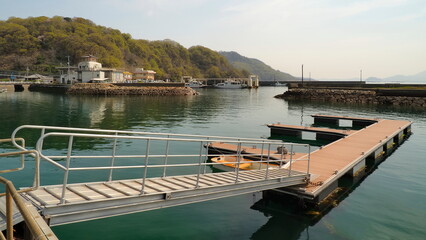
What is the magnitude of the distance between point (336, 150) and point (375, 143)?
4.19m

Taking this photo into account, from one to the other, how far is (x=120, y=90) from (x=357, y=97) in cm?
6800

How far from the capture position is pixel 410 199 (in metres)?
13.7

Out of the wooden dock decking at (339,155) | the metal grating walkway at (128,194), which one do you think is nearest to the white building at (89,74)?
the wooden dock decking at (339,155)

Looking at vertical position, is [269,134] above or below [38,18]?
below

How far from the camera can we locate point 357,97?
79.4 meters

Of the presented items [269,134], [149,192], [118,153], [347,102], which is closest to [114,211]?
[149,192]

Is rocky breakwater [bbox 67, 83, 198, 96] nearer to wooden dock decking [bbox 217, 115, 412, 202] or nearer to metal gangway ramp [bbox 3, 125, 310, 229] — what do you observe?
wooden dock decking [bbox 217, 115, 412, 202]

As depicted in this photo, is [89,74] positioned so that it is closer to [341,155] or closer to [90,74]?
[90,74]

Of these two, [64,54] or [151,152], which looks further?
[64,54]

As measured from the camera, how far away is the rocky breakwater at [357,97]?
6944 centimetres

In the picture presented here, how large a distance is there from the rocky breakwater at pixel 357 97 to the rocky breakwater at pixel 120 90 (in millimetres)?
34552

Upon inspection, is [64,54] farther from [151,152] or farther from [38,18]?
[151,152]

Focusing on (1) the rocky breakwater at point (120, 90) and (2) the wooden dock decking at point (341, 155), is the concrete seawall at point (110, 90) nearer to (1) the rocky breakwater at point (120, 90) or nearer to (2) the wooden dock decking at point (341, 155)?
(1) the rocky breakwater at point (120, 90)

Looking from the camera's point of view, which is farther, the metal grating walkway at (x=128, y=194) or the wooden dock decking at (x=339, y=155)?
the wooden dock decking at (x=339, y=155)
